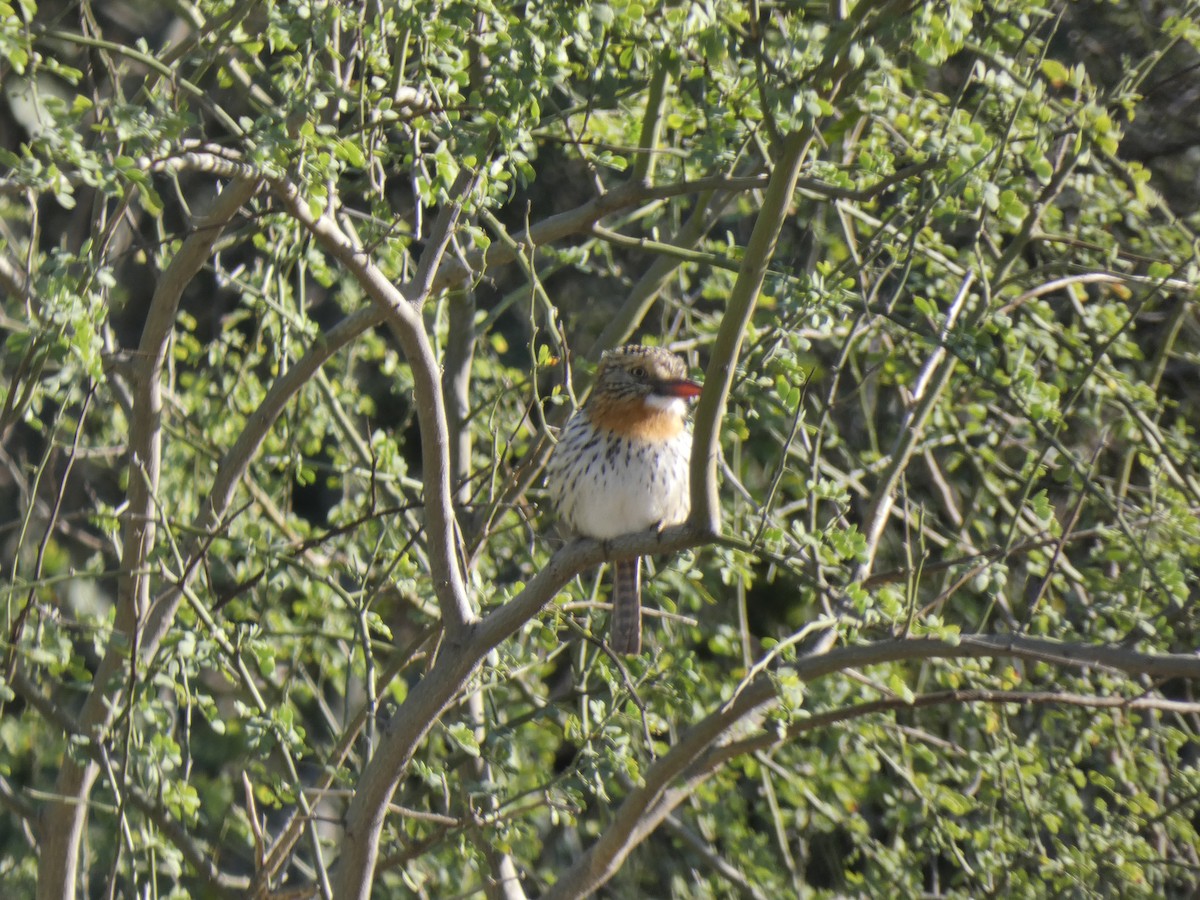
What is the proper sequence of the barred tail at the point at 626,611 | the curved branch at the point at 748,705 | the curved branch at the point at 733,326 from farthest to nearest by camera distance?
1. the barred tail at the point at 626,611
2. the curved branch at the point at 748,705
3. the curved branch at the point at 733,326

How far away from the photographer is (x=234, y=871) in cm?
735

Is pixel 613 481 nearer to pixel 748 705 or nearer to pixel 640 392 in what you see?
pixel 640 392

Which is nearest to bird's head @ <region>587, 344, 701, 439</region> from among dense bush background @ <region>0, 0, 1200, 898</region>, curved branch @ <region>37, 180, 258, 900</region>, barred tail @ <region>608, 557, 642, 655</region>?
dense bush background @ <region>0, 0, 1200, 898</region>

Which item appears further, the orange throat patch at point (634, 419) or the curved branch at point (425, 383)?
the orange throat patch at point (634, 419)

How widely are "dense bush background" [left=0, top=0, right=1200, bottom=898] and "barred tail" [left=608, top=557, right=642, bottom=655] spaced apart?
0.15 metres

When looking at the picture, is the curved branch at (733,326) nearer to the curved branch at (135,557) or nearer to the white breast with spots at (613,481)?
the curved branch at (135,557)

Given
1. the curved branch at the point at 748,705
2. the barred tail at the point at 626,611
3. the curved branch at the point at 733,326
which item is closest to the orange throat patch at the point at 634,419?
the barred tail at the point at 626,611

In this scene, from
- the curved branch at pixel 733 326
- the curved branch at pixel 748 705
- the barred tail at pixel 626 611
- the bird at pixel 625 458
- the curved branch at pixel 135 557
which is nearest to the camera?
the curved branch at pixel 733 326

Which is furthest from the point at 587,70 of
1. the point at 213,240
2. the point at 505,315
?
the point at 505,315

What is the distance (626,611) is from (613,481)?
1.38 ft

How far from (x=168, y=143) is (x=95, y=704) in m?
2.12

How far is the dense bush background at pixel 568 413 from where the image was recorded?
3.40 metres

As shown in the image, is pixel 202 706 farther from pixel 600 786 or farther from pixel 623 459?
pixel 623 459

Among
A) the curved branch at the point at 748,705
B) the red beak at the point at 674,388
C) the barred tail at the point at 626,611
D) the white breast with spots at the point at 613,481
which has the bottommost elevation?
the curved branch at the point at 748,705
